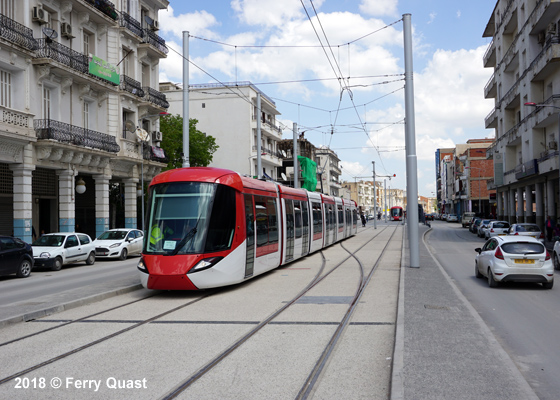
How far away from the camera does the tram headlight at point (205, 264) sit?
12445mm

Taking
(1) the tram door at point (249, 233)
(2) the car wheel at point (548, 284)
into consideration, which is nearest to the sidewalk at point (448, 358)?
(2) the car wheel at point (548, 284)

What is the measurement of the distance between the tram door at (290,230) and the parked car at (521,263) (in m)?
7.06

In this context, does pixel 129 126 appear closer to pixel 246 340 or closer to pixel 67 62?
pixel 67 62

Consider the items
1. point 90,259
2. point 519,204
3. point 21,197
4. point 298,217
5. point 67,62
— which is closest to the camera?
point 298,217

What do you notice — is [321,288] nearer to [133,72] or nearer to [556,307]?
[556,307]

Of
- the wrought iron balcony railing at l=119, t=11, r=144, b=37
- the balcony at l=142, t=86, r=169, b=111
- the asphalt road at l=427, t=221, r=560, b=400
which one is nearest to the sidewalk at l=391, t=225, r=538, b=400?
the asphalt road at l=427, t=221, r=560, b=400

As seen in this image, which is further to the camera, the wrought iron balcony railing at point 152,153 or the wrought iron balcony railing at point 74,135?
the wrought iron balcony railing at point 152,153

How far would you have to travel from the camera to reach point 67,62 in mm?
28406

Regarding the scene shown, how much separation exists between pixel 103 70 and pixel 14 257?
15.6 meters

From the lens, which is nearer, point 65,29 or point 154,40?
point 65,29

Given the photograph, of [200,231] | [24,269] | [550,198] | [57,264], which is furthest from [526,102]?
[24,269]

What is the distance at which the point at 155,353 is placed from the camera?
24.6 feet

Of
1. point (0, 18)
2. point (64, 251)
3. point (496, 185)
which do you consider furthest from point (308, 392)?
point (496, 185)

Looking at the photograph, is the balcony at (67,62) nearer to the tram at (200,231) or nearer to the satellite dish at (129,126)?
the satellite dish at (129,126)
